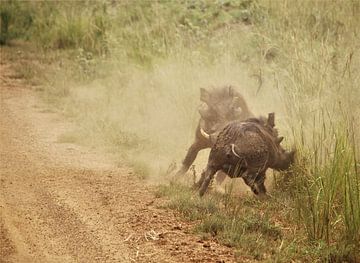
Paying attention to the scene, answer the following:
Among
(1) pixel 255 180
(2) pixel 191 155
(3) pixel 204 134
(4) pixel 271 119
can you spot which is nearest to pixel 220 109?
(3) pixel 204 134

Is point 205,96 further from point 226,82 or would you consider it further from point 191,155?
point 226,82

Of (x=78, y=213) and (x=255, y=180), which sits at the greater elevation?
(x=255, y=180)

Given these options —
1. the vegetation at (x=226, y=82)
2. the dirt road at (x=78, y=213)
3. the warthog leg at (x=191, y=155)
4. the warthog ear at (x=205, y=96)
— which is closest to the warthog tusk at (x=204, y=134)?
the warthog leg at (x=191, y=155)

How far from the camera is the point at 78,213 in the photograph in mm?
5359

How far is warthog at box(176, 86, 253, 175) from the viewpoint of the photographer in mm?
6406

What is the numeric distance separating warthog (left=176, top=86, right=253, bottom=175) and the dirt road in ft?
2.26

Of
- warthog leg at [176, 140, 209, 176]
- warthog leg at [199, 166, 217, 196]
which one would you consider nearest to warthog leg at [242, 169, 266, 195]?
warthog leg at [199, 166, 217, 196]

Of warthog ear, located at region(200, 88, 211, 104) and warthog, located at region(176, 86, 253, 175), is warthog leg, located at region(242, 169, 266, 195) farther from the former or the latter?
warthog ear, located at region(200, 88, 211, 104)

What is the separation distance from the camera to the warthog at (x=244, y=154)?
5469 millimetres

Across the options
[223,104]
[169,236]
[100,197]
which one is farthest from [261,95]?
[169,236]

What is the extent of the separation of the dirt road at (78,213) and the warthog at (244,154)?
2.01ft

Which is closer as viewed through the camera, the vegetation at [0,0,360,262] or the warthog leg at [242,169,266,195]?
the vegetation at [0,0,360,262]

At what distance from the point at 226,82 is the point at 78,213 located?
3.47 metres

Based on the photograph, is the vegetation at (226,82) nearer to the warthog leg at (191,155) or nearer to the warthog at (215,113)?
the warthog leg at (191,155)
